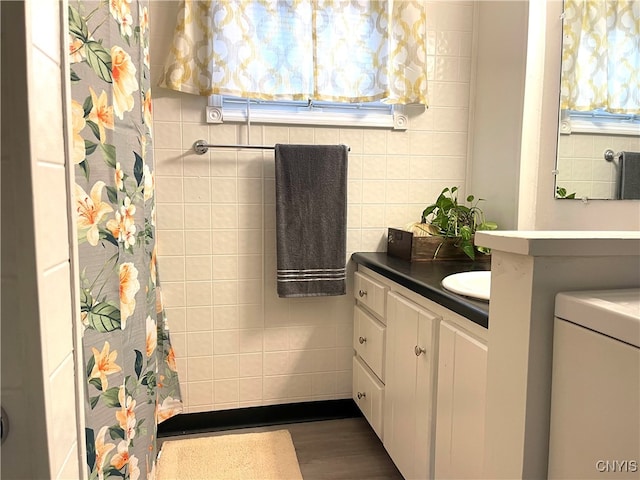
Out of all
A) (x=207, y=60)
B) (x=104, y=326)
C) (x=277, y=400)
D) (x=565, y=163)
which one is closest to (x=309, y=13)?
(x=207, y=60)

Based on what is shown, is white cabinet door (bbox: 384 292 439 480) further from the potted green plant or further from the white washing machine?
the white washing machine

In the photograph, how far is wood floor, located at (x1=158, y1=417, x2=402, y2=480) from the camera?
1642mm

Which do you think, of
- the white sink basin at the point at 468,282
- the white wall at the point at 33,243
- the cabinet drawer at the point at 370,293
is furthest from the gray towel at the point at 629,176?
the white wall at the point at 33,243

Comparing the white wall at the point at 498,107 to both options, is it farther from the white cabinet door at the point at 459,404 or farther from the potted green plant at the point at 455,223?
the white cabinet door at the point at 459,404

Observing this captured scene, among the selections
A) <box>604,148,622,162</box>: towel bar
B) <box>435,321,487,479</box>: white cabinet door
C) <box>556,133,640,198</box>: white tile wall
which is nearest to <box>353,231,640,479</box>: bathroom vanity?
<box>435,321,487,479</box>: white cabinet door

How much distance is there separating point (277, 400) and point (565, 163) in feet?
5.22

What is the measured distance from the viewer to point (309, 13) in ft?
5.90

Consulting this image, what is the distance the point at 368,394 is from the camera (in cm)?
181

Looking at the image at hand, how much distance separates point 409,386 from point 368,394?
0.44 meters

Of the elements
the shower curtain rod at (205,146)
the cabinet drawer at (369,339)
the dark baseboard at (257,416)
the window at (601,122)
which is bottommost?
the dark baseboard at (257,416)

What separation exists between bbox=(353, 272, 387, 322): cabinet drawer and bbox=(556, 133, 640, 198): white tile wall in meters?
0.85

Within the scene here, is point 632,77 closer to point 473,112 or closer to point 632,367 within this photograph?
point 473,112

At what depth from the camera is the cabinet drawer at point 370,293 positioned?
1659 millimetres

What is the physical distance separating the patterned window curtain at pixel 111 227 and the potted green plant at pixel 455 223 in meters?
1.14
